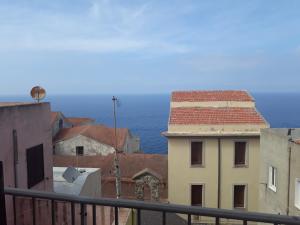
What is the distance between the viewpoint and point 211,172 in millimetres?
19484

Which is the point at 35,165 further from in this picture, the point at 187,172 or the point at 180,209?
the point at 187,172

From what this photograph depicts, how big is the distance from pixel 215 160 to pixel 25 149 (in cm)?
1212

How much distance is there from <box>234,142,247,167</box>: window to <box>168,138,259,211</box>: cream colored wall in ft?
0.75

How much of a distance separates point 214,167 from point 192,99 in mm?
4352

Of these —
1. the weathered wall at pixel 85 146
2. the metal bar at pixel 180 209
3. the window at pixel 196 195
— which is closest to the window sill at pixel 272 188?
the window at pixel 196 195

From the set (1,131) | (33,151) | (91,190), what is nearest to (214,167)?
(91,190)

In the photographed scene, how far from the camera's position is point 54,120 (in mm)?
37375

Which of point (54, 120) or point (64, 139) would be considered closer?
point (64, 139)

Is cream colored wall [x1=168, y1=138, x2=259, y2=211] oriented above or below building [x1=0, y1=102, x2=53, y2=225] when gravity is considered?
below

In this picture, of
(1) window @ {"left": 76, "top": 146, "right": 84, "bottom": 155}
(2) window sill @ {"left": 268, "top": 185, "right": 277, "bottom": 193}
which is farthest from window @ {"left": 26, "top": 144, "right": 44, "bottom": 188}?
(1) window @ {"left": 76, "top": 146, "right": 84, "bottom": 155}

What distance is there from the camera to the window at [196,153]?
767 inches

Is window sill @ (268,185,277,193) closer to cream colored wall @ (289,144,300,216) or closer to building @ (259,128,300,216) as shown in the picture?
building @ (259,128,300,216)

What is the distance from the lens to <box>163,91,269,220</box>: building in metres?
19.3

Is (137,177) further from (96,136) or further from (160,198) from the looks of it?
(96,136)
